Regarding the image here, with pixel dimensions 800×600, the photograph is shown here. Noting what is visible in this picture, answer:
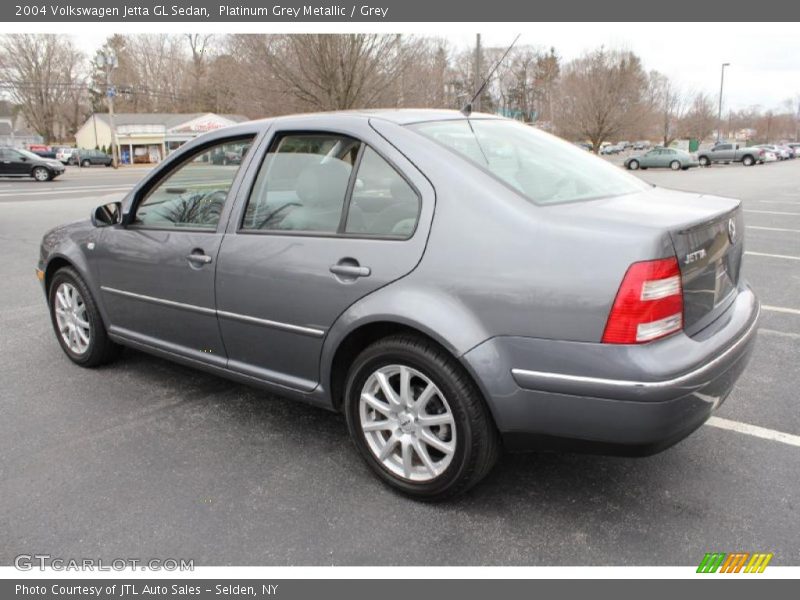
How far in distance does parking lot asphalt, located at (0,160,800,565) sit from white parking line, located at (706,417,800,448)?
0.01 metres

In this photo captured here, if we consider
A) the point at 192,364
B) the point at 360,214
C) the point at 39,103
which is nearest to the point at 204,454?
the point at 192,364

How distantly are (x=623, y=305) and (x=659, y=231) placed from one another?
309 mm

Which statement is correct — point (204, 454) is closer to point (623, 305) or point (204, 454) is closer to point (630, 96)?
point (623, 305)

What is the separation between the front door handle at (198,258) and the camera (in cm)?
336

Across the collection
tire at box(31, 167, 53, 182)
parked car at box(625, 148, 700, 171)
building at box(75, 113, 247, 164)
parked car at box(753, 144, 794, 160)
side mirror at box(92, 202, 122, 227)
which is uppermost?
building at box(75, 113, 247, 164)

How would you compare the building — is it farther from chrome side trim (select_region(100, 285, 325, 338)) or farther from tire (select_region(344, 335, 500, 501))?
tire (select_region(344, 335, 500, 501))

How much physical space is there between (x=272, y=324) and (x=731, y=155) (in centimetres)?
4802

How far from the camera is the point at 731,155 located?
4406cm

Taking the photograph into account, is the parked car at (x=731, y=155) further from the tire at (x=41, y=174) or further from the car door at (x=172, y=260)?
the car door at (x=172, y=260)

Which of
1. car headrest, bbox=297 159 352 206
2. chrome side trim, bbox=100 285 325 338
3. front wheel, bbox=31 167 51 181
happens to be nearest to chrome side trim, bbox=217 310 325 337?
chrome side trim, bbox=100 285 325 338

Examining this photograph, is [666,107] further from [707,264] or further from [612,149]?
[707,264]

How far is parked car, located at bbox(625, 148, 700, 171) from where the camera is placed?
39312 millimetres

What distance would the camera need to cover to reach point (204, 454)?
3271mm

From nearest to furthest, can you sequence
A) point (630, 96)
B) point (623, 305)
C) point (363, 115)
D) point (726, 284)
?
1. point (623, 305)
2. point (726, 284)
3. point (363, 115)
4. point (630, 96)
